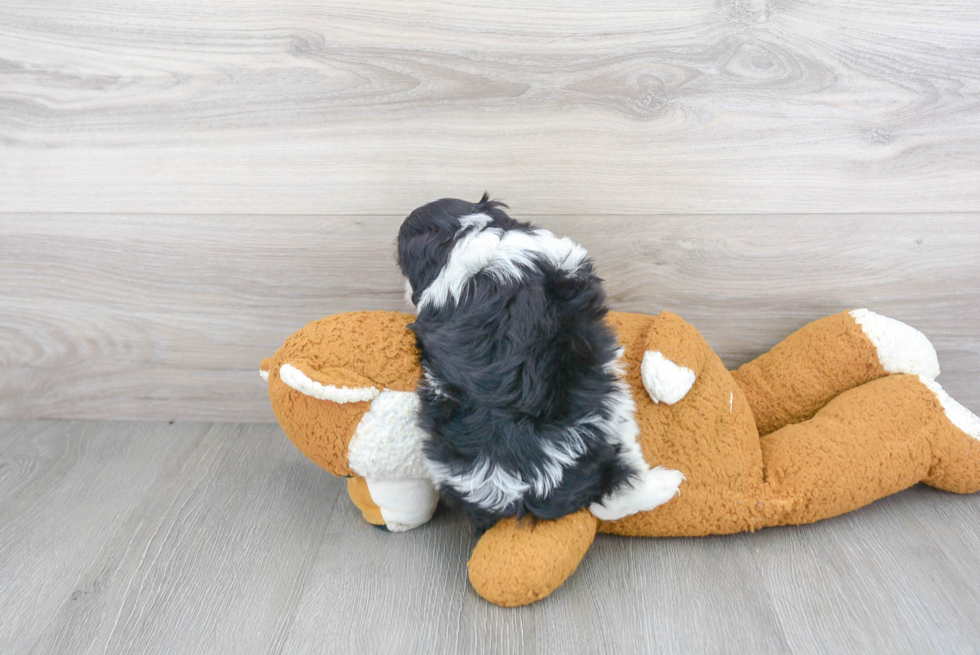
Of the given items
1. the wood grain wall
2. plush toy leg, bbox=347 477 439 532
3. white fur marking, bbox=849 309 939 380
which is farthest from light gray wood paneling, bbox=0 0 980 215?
plush toy leg, bbox=347 477 439 532

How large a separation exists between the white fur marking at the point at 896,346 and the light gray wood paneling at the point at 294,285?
0.27 feet

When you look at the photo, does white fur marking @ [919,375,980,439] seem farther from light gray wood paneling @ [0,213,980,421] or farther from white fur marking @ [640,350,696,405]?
white fur marking @ [640,350,696,405]

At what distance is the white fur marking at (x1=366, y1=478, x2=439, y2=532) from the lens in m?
0.78

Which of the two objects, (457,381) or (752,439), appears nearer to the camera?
(457,381)

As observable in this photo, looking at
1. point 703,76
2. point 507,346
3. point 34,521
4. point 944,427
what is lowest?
point 34,521

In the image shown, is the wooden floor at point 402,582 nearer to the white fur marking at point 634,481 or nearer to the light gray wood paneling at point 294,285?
the white fur marking at point 634,481

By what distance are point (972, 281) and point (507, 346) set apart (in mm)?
678

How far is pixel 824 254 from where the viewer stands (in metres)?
0.90

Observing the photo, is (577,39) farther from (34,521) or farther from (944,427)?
(34,521)

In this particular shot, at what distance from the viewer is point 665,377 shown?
73cm

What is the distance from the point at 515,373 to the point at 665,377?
0.18 meters

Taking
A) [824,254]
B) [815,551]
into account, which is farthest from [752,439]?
[824,254]

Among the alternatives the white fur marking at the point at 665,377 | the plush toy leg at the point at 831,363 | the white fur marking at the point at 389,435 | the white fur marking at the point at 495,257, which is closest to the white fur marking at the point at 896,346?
the plush toy leg at the point at 831,363

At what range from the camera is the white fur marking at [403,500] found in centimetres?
78
